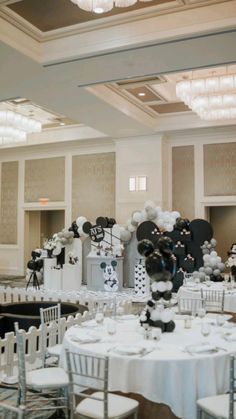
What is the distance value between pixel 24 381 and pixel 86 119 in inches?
353

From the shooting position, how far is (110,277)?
1138 centimetres

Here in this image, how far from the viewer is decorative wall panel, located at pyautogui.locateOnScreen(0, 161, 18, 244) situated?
16.5m

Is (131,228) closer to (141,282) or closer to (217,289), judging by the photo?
(141,282)

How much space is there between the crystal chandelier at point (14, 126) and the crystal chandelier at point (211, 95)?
4.42m

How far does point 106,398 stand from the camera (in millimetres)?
3010

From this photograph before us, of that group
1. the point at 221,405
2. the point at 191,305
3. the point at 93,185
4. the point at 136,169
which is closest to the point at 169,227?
the point at 136,169

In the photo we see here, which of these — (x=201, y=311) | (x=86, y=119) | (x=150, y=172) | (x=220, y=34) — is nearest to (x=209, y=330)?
(x=201, y=311)

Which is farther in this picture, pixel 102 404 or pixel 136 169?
pixel 136 169

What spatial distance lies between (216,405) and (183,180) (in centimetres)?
1073

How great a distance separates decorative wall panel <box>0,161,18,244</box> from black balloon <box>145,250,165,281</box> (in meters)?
12.9

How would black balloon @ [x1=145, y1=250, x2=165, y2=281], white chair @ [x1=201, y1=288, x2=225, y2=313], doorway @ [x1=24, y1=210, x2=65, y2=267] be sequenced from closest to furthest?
black balloon @ [x1=145, y1=250, x2=165, y2=281], white chair @ [x1=201, y1=288, x2=225, y2=313], doorway @ [x1=24, y1=210, x2=65, y2=267]

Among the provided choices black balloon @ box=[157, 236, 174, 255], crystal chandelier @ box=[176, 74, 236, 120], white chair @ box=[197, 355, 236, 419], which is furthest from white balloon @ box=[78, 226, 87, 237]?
white chair @ box=[197, 355, 236, 419]

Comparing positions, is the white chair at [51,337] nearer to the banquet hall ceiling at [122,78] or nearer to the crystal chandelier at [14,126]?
the banquet hall ceiling at [122,78]

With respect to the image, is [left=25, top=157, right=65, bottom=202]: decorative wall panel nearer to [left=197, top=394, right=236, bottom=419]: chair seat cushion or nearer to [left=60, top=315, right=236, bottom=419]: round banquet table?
[left=60, top=315, right=236, bottom=419]: round banquet table
